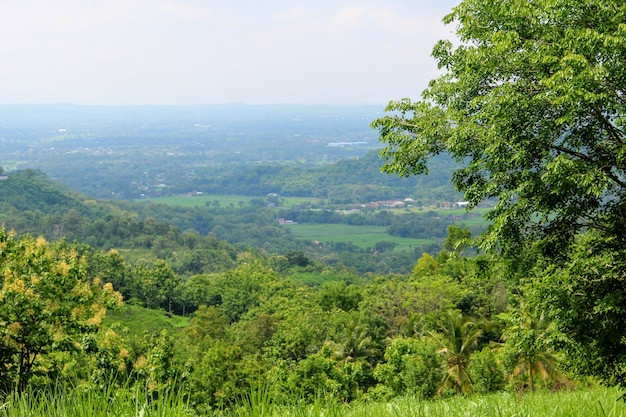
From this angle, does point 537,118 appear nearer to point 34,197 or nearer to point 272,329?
point 272,329

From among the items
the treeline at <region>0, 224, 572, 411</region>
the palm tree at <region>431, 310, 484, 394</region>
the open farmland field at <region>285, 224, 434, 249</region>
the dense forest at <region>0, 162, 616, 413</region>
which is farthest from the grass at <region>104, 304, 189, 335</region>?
the open farmland field at <region>285, 224, 434, 249</region>

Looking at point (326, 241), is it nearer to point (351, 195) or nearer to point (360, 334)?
point (351, 195)

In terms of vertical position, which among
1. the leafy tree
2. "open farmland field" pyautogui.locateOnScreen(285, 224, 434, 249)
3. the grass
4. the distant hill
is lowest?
"open farmland field" pyautogui.locateOnScreen(285, 224, 434, 249)

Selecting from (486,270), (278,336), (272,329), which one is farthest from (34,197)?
(486,270)

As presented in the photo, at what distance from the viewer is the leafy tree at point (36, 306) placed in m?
11.2

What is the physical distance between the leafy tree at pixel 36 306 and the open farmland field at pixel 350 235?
117728 mm

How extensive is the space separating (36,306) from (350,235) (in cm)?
13518

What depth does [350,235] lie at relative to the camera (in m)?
146

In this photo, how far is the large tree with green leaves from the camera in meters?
6.76

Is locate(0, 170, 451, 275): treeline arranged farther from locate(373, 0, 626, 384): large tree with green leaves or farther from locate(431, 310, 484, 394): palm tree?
locate(373, 0, 626, 384): large tree with green leaves

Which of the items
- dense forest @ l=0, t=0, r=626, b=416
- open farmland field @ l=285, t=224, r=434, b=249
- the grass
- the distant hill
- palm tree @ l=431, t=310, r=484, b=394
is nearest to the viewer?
dense forest @ l=0, t=0, r=626, b=416

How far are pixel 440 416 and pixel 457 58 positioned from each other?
690 cm

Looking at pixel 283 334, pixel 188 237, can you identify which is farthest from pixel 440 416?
pixel 188 237

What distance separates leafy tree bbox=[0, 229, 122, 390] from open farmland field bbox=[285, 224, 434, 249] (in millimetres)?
117728
